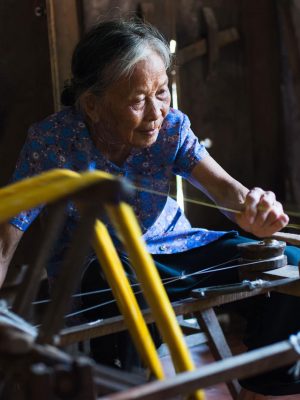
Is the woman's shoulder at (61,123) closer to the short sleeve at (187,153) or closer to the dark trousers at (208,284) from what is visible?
the short sleeve at (187,153)

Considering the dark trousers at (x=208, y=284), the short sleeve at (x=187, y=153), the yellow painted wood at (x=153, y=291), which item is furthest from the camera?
the short sleeve at (x=187, y=153)

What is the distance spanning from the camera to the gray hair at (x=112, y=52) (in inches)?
95.0

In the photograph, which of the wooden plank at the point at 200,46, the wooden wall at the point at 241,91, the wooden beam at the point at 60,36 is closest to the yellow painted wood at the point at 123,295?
the wooden beam at the point at 60,36

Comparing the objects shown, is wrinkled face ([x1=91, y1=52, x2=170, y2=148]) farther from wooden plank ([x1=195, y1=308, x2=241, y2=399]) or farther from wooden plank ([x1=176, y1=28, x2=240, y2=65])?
wooden plank ([x1=176, y1=28, x2=240, y2=65])

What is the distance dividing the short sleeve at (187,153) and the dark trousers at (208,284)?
10.3 inches

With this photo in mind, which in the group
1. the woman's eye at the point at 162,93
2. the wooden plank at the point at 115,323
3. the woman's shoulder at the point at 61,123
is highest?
the woman's eye at the point at 162,93

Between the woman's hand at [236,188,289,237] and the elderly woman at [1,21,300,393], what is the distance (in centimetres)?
10

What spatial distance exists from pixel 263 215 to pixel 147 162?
22.7 inches

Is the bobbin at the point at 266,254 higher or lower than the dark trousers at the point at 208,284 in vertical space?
higher

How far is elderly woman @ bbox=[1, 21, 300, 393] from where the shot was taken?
7.89 feet

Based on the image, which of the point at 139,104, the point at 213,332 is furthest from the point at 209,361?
the point at 139,104

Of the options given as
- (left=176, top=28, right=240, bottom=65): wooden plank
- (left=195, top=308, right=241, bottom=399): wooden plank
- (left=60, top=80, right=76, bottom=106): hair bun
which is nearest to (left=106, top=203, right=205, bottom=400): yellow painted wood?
(left=195, top=308, right=241, bottom=399): wooden plank

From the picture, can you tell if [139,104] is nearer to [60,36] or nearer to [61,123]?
[61,123]

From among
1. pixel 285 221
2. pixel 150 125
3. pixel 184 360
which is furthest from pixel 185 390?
pixel 150 125
